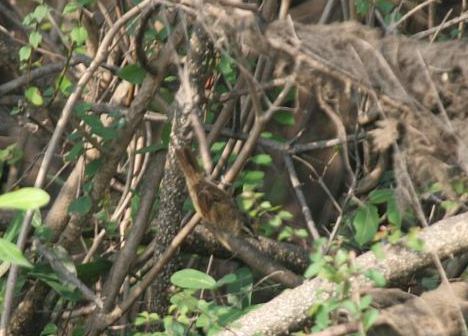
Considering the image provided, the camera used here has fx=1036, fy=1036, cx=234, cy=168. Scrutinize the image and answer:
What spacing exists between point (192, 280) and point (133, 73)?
69cm

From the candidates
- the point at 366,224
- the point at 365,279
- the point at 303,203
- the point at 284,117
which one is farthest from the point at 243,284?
the point at 365,279

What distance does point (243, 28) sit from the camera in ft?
8.13

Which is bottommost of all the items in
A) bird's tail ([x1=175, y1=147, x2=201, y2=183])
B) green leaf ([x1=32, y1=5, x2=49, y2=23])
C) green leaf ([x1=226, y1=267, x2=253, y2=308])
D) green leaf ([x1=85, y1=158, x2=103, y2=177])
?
green leaf ([x1=226, y1=267, x2=253, y2=308])

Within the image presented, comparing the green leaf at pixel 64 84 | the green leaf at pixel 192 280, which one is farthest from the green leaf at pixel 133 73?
the green leaf at pixel 192 280

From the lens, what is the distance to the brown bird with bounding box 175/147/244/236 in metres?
2.86

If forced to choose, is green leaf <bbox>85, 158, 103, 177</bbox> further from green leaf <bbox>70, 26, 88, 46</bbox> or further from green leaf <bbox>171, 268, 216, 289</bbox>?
green leaf <bbox>171, 268, 216, 289</bbox>

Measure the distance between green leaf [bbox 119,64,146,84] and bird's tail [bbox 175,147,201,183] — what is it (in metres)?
0.37

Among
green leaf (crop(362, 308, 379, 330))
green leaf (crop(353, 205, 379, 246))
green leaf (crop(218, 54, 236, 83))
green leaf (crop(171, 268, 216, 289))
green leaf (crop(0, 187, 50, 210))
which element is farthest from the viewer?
green leaf (crop(218, 54, 236, 83))

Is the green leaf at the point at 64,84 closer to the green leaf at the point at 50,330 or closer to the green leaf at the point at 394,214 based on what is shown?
the green leaf at the point at 50,330

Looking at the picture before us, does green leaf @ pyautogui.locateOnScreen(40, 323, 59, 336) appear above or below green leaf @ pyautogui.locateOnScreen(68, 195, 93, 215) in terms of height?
below

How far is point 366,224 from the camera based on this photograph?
2906mm

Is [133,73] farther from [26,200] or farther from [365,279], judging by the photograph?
[26,200]

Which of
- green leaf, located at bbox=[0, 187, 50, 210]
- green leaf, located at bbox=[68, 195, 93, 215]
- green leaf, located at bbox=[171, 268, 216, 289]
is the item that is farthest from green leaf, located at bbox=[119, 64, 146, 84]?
green leaf, located at bbox=[0, 187, 50, 210]

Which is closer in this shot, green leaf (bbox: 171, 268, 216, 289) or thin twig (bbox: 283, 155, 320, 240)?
green leaf (bbox: 171, 268, 216, 289)
